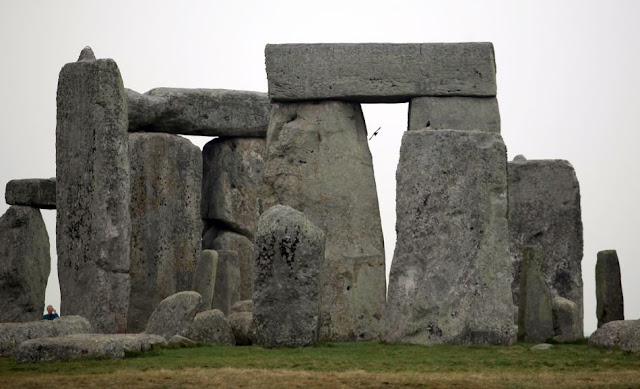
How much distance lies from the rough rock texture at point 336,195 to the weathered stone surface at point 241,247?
383cm

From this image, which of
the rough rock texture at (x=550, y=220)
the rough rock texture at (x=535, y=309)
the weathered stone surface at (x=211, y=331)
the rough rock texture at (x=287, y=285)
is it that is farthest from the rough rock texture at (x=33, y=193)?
the rough rock texture at (x=535, y=309)

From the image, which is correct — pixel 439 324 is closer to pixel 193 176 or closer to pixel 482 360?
pixel 482 360

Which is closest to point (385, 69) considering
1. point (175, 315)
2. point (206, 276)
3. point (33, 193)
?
point (206, 276)

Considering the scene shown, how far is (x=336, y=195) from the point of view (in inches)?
854

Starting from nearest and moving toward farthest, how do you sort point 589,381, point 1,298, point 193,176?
point 589,381, point 1,298, point 193,176

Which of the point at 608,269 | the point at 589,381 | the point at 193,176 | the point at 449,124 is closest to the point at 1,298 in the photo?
the point at 193,176

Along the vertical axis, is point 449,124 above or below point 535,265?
above

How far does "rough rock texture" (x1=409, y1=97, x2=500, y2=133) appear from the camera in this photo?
848 inches

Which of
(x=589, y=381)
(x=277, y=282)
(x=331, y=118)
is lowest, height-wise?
(x=589, y=381)

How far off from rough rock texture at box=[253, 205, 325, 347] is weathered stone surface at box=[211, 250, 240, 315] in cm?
623

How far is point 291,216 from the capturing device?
56.8 feet

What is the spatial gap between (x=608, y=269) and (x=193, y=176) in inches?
292

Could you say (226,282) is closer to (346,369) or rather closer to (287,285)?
(287,285)

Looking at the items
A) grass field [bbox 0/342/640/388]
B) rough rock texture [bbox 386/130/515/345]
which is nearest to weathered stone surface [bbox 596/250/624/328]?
rough rock texture [bbox 386/130/515/345]
